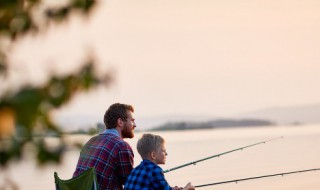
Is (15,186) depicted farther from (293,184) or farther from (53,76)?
(293,184)

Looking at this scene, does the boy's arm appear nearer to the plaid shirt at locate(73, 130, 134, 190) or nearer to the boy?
the boy

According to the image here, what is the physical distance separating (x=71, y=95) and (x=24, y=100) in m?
0.11

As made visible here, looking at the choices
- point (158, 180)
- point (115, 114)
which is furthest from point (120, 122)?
point (158, 180)

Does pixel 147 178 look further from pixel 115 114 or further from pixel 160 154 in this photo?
pixel 115 114

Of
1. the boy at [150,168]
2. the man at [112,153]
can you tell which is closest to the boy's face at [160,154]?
the boy at [150,168]

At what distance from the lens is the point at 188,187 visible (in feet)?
13.1

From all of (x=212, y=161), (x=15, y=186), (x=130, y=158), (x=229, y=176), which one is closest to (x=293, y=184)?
Answer: (x=229, y=176)

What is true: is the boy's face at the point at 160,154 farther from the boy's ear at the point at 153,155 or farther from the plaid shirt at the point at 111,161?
the plaid shirt at the point at 111,161

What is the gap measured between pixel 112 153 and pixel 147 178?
0.37 m

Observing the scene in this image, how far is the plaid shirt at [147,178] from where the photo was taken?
395 centimetres

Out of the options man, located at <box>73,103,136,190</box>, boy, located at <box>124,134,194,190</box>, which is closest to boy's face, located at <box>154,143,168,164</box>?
boy, located at <box>124,134,194,190</box>

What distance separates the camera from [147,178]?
13.0 ft

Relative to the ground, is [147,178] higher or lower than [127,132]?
lower

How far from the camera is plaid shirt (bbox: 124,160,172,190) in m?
3.95
